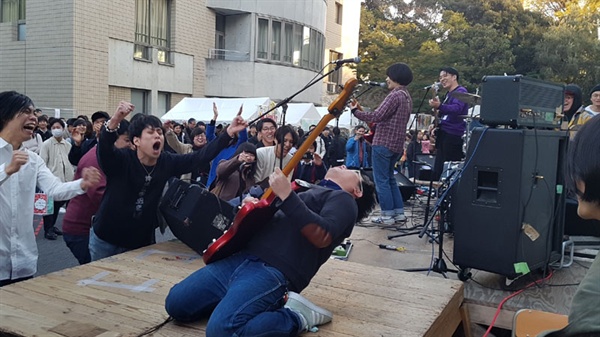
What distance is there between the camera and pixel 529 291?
4.22m

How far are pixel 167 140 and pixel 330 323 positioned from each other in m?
6.52

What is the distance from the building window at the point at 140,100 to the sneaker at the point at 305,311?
17.9 m

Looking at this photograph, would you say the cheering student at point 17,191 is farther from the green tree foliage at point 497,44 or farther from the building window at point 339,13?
the building window at point 339,13

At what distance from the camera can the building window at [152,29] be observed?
1947 centimetres

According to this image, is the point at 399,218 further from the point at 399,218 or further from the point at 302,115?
the point at 302,115

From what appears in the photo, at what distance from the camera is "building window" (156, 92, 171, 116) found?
68.6 feet

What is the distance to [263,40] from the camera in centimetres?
2375

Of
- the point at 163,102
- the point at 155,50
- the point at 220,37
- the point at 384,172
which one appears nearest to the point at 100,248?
the point at 384,172

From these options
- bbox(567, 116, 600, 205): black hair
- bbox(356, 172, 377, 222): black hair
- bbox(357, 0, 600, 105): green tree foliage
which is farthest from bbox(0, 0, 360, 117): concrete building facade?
bbox(567, 116, 600, 205): black hair

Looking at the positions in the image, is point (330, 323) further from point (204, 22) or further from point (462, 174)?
point (204, 22)

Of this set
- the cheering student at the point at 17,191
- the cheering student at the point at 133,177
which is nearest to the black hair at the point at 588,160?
the cheering student at the point at 17,191

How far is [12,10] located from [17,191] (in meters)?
18.0

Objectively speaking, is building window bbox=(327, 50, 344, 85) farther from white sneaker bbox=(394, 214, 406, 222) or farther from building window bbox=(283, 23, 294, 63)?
white sneaker bbox=(394, 214, 406, 222)

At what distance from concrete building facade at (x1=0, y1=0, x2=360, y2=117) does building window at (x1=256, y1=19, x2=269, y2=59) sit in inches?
1.8
